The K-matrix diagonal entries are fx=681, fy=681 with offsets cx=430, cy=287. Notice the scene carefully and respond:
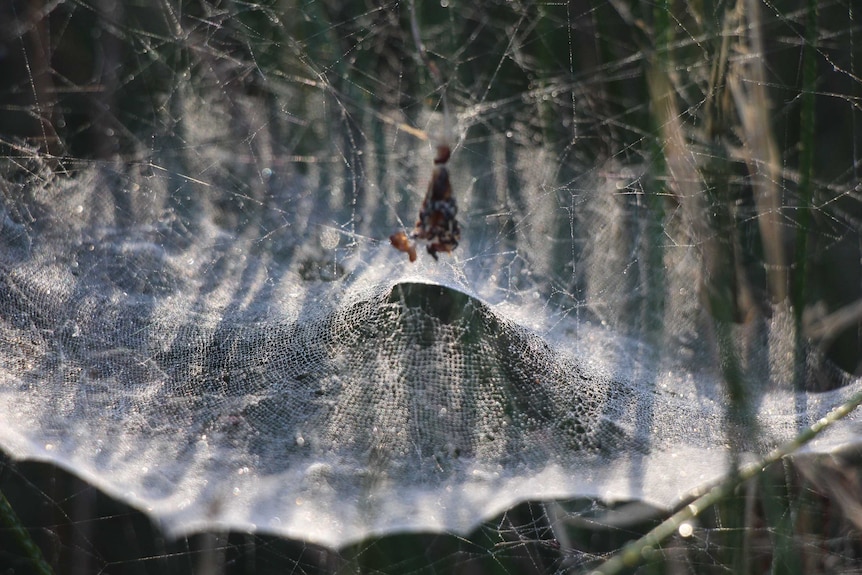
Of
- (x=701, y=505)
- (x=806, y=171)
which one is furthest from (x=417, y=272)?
(x=806, y=171)

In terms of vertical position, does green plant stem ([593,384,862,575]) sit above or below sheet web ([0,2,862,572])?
below

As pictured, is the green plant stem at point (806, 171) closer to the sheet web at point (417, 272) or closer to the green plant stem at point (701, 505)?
the sheet web at point (417, 272)

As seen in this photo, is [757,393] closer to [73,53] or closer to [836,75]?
[836,75]

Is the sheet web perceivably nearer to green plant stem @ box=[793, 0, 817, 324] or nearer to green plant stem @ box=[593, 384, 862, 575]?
green plant stem @ box=[793, 0, 817, 324]

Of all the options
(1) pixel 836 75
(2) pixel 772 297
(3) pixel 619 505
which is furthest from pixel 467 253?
(1) pixel 836 75

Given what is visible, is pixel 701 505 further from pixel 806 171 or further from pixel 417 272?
pixel 806 171

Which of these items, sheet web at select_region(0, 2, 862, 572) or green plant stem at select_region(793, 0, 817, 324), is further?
green plant stem at select_region(793, 0, 817, 324)

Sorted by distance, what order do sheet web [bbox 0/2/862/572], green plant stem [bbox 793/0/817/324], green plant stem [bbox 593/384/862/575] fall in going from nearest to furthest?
green plant stem [bbox 593/384/862/575]
sheet web [bbox 0/2/862/572]
green plant stem [bbox 793/0/817/324]

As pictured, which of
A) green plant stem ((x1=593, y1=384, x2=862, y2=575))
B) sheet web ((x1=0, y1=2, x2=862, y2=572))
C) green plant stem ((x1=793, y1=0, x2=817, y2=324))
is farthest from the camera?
green plant stem ((x1=793, y1=0, x2=817, y2=324))

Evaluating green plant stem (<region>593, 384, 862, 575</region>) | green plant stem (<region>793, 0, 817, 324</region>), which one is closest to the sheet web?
green plant stem (<region>793, 0, 817, 324</region>)
